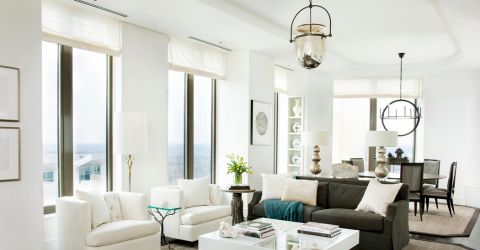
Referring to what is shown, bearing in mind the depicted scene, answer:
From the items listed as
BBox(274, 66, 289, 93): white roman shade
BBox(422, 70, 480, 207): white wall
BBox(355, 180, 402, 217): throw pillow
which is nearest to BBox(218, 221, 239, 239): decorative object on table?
BBox(355, 180, 402, 217): throw pillow

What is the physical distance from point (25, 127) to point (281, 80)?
5835mm

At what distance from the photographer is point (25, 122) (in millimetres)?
3842

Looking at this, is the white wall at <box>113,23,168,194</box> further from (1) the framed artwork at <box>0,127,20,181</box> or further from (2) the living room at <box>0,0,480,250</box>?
(1) the framed artwork at <box>0,127,20,181</box>

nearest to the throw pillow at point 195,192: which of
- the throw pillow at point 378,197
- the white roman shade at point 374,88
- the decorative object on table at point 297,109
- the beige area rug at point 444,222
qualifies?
the throw pillow at point 378,197

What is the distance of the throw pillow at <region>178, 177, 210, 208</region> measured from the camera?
18.3ft

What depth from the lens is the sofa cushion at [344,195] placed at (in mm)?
5355

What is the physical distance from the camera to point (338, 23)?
5988 millimetres

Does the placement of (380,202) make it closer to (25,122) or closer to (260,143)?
(260,143)

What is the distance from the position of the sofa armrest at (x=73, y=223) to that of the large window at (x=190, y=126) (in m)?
2.28

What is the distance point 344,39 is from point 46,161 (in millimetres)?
4927

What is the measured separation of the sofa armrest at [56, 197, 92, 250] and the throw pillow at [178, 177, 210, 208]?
65.7 inches

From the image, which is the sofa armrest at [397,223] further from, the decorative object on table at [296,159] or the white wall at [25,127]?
the decorative object on table at [296,159]

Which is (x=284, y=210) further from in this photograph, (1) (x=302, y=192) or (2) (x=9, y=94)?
(2) (x=9, y=94)

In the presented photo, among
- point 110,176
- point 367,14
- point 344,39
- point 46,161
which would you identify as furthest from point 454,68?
point 46,161
